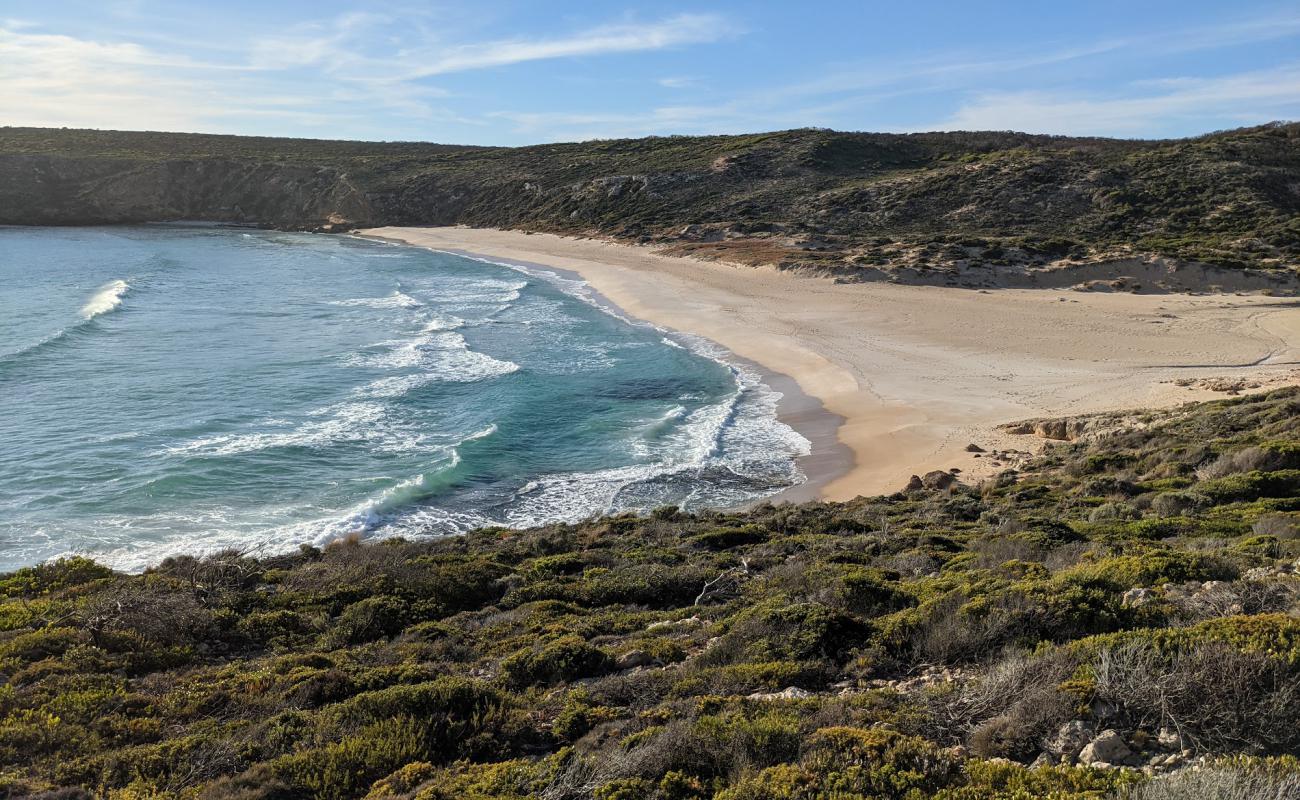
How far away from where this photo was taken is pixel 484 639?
334 inches

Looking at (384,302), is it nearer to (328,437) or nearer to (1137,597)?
(328,437)

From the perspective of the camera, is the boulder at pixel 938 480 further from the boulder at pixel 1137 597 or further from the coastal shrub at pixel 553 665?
the coastal shrub at pixel 553 665

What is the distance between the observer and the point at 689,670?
681cm

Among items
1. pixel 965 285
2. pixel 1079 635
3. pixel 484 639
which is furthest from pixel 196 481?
pixel 965 285

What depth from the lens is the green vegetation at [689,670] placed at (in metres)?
4.77

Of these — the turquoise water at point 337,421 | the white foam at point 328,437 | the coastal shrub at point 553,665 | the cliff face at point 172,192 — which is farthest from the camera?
the cliff face at point 172,192

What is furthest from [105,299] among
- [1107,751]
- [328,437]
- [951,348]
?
[1107,751]

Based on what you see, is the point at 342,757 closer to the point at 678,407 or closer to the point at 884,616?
the point at 884,616

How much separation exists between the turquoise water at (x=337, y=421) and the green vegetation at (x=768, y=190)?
69.2ft

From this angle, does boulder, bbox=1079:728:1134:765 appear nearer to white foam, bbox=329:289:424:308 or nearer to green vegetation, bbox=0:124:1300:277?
white foam, bbox=329:289:424:308

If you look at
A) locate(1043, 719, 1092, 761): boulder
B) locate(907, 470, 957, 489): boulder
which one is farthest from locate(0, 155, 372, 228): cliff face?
locate(1043, 719, 1092, 761): boulder

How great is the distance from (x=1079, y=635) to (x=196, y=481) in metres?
17.6

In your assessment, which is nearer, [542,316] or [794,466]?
[794,466]

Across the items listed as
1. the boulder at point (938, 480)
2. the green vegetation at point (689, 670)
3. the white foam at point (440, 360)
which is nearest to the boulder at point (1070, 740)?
the green vegetation at point (689, 670)
